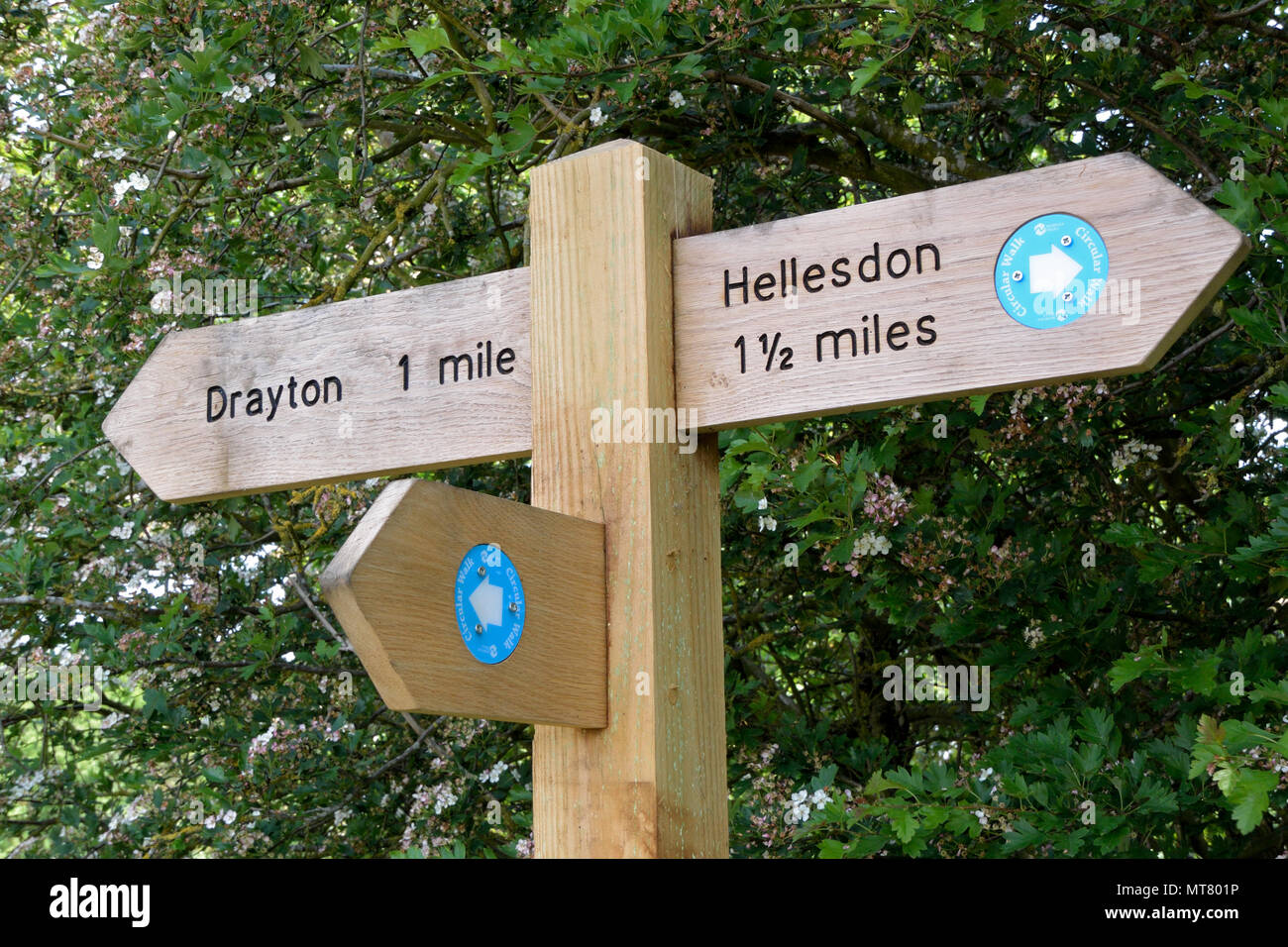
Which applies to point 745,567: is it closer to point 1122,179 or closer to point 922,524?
point 922,524

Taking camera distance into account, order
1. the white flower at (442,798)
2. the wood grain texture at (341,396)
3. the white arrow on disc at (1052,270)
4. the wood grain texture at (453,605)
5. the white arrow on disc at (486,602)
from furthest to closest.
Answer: the white flower at (442,798) < the wood grain texture at (341,396) < the white arrow on disc at (1052,270) < the white arrow on disc at (486,602) < the wood grain texture at (453,605)

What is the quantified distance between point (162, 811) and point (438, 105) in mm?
2063

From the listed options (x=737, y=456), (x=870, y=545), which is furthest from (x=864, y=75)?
(x=870, y=545)

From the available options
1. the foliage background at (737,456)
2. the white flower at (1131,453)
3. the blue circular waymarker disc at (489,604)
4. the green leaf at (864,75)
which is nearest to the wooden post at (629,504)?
the blue circular waymarker disc at (489,604)

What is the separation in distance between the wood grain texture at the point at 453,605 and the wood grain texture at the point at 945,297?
24 centimetres

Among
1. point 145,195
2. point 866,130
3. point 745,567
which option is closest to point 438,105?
point 145,195

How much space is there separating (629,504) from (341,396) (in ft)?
1.47

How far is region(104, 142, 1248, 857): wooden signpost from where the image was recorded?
1294 mm

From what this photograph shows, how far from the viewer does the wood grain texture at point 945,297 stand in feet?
4.30

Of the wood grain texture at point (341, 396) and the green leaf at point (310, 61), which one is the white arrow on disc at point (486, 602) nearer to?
the wood grain texture at point (341, 396)

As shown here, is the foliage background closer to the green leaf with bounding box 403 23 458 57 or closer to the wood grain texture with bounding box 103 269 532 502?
the green leaf with bounding box 403 23 458 57

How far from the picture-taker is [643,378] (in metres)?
1.47

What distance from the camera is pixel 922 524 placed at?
2979 mm

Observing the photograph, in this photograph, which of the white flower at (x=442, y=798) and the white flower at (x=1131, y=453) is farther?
the white flower at (x=442, y=798)
